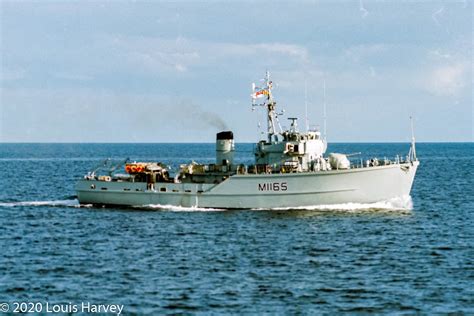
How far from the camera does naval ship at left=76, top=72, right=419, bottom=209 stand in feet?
173

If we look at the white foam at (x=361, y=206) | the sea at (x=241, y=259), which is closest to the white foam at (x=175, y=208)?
the sea at (x=241, y=259)

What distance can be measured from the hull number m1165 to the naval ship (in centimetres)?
7

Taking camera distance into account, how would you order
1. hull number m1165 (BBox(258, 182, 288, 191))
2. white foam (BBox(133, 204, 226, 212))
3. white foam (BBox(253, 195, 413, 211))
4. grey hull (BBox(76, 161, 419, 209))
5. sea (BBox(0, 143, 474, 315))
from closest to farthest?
sea (BBox(0, 143, 474, 315)), grey hull (BBox(76, 161, 419, 209)), hull number m1165 (BBox(258, 182, 288, 191)), white foam (BBox(253, 195, 413, 211)), white foam (BBox(133, 204, 226, 212))

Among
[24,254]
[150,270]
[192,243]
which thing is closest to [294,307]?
[150,270]

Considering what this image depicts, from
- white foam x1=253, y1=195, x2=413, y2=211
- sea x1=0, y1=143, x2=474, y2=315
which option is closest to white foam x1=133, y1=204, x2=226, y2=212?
sea x1=0, y1=143, x2=474, y2=315

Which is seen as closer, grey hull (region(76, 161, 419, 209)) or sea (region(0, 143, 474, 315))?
sea (region(0, 143, 474, 315))

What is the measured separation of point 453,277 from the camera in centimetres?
3491

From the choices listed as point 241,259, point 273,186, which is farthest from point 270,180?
point 241,259

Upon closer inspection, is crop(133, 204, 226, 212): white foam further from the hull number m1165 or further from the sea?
the hull number m1165

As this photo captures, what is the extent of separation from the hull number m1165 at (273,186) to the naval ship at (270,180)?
7 cm

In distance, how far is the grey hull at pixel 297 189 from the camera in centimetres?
5250

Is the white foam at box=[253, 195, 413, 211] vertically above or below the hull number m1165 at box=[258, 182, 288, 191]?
below

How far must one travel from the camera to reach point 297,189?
5269 cm

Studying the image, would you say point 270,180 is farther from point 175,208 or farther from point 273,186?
point 175,208
